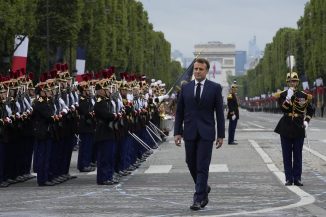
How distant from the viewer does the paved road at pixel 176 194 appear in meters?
13.6

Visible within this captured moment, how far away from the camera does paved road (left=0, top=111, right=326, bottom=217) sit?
537 inches

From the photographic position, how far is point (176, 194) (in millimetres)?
16062

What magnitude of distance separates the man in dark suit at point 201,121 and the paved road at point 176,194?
1.87ft

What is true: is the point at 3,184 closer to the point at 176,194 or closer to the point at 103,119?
the point at 103,119

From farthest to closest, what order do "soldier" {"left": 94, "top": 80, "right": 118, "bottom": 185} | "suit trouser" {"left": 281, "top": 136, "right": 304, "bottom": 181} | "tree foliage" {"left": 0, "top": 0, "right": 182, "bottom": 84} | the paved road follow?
"tree foliage" {"left": 0, "top": 0, "right": 182, "bottom": 84} < "soldier" {"left": 94, "top": 80, "right": 118, "bottom": 185} < "suit trouser" {"left": 281, "top": 136, "right": 304, "bottom": 181} < the paved road

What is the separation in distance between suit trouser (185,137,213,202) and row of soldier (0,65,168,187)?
4.68 m

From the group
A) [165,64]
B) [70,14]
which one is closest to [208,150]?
[70,14]

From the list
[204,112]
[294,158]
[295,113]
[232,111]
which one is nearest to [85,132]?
[295,113]

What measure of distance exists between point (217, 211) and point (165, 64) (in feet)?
449

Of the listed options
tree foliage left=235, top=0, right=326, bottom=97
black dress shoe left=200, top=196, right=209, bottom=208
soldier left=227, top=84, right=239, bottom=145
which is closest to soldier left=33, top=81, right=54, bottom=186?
black dress shoe left=200, top=196, right=209, bottom=208

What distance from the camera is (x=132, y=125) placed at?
22.6 metres

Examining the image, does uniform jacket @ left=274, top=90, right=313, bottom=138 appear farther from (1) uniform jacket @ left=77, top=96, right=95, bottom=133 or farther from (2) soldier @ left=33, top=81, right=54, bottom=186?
(1) uniform jacket @ left=77, top=96, right=95, bottom=133

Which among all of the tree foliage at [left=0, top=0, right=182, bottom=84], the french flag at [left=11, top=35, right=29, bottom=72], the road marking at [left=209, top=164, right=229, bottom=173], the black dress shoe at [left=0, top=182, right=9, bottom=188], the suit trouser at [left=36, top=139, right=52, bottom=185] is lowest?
the black dress shoe at [left=0, top=182, right=9, bottom=188]

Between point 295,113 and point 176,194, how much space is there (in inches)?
121
